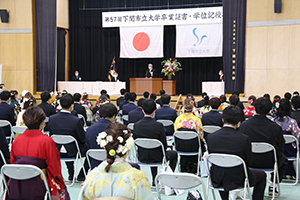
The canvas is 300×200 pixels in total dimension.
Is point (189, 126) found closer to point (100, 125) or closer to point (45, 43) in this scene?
point (100, 125)

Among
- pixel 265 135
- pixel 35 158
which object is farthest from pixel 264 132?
pixel 35 158

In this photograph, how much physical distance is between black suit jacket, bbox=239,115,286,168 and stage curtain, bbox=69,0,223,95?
11834 millimetres

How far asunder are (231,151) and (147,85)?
32.0ft

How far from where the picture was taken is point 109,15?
14.3 m

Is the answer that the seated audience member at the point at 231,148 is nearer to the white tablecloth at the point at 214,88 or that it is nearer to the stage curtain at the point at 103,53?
the white tablecloth at the point at 214,88

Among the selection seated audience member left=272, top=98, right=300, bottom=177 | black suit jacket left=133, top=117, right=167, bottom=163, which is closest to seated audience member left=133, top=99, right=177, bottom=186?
black suit jacket left=133, top=117, right=167, bottom=163

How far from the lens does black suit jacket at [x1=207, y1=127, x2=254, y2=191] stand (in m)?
3.08

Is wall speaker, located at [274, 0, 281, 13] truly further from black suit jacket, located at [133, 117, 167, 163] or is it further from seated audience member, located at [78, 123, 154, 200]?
seated audience member, located at [78, 123, 154, 200]

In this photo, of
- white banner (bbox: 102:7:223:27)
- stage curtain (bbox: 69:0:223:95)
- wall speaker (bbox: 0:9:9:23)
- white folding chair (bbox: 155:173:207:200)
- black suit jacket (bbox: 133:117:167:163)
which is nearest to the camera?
white folding chair (bbox: 155:173:207:200)

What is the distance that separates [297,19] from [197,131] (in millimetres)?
7718

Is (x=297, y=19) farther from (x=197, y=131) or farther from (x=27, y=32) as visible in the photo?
(x=27, y=32)

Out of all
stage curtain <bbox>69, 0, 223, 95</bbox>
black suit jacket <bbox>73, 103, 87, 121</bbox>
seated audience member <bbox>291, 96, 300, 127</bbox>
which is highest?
stage curtain <bbox>69, 0, 223, 95</bbox>

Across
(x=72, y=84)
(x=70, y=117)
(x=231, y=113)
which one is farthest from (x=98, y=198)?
(x=72, y=84)

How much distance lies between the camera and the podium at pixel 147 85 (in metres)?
12.7
